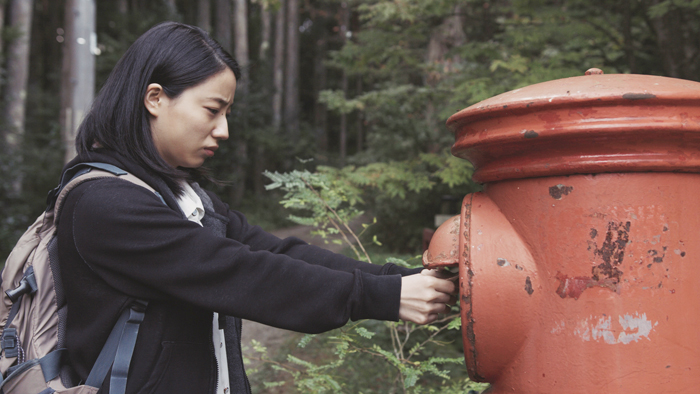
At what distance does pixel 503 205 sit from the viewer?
3.61 ft

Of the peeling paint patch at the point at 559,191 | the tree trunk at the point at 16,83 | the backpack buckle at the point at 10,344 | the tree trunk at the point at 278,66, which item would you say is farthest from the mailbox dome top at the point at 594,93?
the tree trunk at the point at 278,66

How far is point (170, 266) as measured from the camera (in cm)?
106

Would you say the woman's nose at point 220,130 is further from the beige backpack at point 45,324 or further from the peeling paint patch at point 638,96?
the peeling paint patch at point 638,96

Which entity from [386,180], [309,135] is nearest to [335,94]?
[386,180]

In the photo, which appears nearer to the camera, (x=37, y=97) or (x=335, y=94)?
(x=335, y=94)

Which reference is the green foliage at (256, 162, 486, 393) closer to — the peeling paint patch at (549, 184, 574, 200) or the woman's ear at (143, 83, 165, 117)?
the woman's ear at (143, 83, 165, 117)

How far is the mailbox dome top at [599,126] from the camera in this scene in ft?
3.00

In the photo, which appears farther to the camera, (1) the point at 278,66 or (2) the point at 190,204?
(1) the point at 278,66

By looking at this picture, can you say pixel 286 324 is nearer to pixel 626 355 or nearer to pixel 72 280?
pixel 72 280

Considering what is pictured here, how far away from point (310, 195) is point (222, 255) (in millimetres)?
965

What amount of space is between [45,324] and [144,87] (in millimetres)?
643

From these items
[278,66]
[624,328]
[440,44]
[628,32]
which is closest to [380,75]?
[440,44]

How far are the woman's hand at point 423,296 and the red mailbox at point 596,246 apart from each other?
99mm

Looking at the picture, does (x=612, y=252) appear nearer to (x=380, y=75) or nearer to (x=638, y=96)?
(x=638, y=96)
